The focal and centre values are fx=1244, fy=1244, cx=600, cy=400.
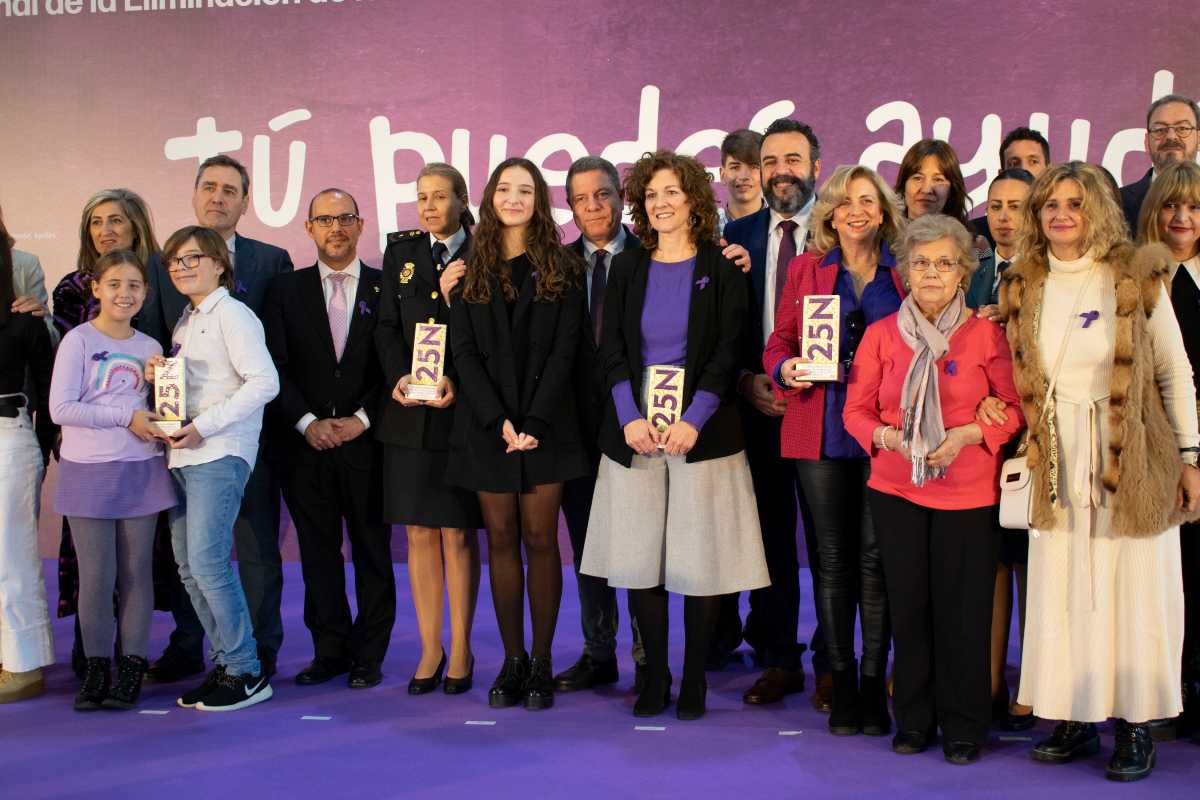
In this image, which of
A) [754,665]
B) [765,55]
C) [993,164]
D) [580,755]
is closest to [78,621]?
[580,755]

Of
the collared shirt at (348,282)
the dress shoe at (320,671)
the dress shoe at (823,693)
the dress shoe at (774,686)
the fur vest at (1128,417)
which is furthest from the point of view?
the collared shirt at (348,282)

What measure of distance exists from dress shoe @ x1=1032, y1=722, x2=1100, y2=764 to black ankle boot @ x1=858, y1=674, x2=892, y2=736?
0.42 meters

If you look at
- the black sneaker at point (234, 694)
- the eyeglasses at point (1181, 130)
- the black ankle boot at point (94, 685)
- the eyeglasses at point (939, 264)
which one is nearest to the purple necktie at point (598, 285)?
the eyeglasses at point (939, 264)

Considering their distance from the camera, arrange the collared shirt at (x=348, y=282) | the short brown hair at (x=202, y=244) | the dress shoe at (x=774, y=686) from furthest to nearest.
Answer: the collared shirt at (x=348, y=282) < the short brown hair at (x=202, y=244) < the dress shoe at (x=774, y=686)

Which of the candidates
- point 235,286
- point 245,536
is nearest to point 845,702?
point 245,536

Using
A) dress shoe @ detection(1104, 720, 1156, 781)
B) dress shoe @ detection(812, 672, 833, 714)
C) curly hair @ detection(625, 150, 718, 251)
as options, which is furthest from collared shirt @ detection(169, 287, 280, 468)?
dress shoe @ detection(1104, 720, 1156, 781)

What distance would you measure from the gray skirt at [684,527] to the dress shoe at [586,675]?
55 centimetres

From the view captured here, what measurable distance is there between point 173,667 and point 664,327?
7.17 ft

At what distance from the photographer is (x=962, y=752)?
340cm

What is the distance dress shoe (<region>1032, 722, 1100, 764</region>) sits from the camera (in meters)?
3.42

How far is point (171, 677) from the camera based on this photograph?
14.6 feet

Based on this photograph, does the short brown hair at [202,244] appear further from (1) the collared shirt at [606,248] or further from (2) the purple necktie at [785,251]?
(2) the purple necktie at [785,251]

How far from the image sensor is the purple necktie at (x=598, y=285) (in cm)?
425

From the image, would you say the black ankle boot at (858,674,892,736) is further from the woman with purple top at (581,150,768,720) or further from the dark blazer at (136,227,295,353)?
the dark blazer at (136,227,295,353)
